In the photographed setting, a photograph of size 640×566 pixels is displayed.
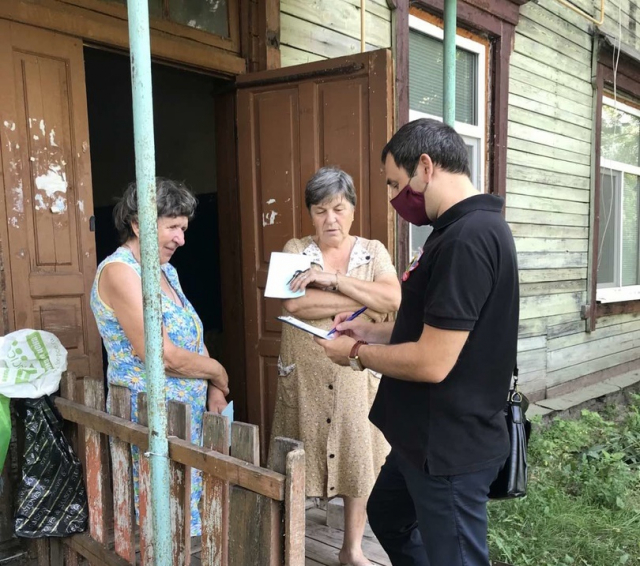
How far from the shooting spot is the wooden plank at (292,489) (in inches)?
52.0

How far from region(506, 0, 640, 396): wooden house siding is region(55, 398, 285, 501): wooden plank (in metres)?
3.93

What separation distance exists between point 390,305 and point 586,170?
463cm

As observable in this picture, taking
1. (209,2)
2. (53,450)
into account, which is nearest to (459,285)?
(53,450)

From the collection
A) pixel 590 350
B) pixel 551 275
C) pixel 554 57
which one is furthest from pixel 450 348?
pixel 590 350

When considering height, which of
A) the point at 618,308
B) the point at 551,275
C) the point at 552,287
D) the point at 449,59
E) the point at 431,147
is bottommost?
the point at 618,308

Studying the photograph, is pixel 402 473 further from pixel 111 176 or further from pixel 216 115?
pixel 111 176

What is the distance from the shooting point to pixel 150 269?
141 centimetres

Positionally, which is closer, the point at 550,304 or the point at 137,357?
the point at 137,357

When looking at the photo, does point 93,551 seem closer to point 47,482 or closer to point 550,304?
point 47,482

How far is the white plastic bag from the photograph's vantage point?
1.91m

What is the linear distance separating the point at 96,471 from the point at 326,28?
111 inches

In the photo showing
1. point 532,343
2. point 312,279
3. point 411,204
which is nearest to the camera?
point 411,204

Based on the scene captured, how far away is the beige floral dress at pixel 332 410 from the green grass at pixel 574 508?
3.34 feet

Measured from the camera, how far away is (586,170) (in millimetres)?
5828
